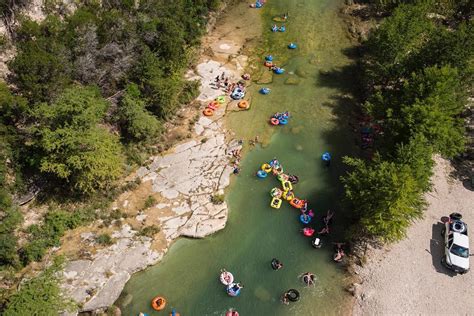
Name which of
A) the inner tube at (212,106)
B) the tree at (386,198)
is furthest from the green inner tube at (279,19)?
the tree at (386,198)

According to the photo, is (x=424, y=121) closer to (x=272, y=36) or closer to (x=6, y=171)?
(x=272, y=36)

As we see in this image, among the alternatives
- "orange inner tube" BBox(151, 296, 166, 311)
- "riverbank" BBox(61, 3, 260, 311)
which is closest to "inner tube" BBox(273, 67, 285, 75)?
"riverbank" BBox(61, 3, 260, 311)

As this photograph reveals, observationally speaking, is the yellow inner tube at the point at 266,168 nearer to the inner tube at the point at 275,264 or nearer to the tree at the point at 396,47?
the inner tube at the point at 275,264

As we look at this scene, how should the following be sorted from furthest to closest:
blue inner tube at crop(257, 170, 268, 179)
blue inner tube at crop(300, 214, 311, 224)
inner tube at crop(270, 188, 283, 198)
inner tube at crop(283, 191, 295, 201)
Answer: blue inner tube at crop(257, 170, 268, 179) < inner tube at crop(270, 188, 283, 198) < inner tube at crop(283, 191, 295, 201) < blue inner tube at crop(300, 214, 311, 224)

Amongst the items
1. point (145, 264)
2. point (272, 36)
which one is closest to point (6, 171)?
point (145, 264)

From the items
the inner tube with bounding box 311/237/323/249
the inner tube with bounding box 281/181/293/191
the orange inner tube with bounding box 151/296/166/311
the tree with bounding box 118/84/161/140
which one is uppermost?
the tree with bounding box 118/84/161/140

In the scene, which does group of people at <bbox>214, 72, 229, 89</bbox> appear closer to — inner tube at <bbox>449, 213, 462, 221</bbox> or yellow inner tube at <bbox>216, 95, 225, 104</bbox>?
yellow inner tube at <bbox>216, 95, 225, 104</bbox>
